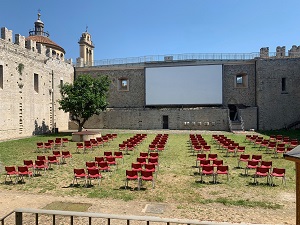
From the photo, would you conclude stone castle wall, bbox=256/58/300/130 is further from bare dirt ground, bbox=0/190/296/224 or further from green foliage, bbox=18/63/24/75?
green foliage, bbox=18/63/24/75

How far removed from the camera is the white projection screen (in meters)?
32.1

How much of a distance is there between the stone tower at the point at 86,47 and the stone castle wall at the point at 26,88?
30.4 feet

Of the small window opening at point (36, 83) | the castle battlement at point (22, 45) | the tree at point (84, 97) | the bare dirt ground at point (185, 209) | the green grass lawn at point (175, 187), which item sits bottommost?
the green grass lawn at point (175, 187)

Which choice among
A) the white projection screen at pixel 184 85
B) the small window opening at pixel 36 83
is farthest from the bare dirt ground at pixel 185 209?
the white projection screen at pixel 184 85

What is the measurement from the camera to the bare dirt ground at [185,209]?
598 centimetres

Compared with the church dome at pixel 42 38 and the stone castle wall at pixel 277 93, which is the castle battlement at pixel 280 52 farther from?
the church dome at pixel 42 38

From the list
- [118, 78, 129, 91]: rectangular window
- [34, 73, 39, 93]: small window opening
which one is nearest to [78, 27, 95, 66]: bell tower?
[118, 78, 129, 91]: rectangular window

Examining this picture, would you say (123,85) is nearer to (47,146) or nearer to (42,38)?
(42,38)

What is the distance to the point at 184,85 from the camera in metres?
32.8

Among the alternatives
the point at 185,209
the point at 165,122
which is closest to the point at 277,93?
the point at 165,122

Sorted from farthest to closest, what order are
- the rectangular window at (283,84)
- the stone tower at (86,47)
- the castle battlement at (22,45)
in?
the stone tower at (86,47) < the rectangular window at (283,84) < the castle battlement at (22,45)

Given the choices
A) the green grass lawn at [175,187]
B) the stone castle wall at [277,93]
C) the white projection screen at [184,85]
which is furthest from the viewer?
the white projection screen at [184,85]

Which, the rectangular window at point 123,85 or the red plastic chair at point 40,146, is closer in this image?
the red plastic chair at point 40,146

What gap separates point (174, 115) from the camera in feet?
104
